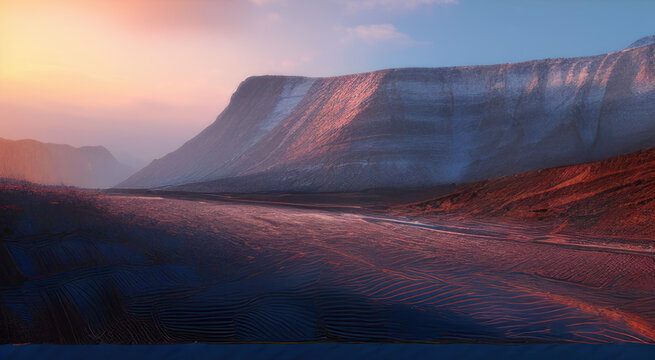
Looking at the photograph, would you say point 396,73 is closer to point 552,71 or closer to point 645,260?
point 552,71

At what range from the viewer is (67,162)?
243ft

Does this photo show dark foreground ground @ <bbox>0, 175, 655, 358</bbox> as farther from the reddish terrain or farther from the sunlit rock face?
the sunlit rock face

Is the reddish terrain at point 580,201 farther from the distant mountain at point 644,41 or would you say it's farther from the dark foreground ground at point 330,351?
the distant mountain at point 644,41

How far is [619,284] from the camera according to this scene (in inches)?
193

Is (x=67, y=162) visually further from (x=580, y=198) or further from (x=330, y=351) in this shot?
(x=330, y=351)

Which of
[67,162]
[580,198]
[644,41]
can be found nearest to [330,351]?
[580,198]

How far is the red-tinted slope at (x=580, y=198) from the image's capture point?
8719mm

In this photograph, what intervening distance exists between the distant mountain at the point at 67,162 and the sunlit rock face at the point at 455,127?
43824 millimetres

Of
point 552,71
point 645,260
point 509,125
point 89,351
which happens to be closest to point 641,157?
point 645,260

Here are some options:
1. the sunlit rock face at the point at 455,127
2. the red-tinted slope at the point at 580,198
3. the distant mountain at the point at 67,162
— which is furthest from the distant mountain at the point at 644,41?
the distant mountain at the point at 67,162

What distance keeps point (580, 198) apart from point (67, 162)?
8199 cm

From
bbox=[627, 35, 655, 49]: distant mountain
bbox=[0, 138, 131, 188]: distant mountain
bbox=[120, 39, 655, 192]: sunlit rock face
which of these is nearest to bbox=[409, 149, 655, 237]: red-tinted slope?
bbox=[120, 39, 655, 192]: sunlit rock face

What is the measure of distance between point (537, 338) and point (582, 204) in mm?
7717

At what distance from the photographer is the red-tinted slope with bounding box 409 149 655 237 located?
872 centimetres
